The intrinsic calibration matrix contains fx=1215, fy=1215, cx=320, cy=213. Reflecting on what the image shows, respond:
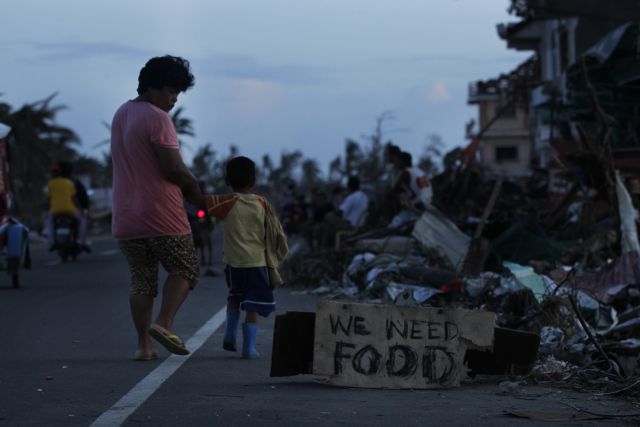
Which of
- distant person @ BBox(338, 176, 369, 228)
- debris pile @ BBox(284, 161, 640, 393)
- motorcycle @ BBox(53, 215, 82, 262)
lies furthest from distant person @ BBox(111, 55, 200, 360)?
motorcycle @ BBox(53, 215, 82, 262)

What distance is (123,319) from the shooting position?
1144cm

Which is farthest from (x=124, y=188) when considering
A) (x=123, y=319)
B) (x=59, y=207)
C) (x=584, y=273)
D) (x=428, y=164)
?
(x=428, y=164)

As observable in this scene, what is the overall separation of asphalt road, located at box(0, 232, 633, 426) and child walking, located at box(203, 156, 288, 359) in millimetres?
362

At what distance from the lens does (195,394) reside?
665 cm

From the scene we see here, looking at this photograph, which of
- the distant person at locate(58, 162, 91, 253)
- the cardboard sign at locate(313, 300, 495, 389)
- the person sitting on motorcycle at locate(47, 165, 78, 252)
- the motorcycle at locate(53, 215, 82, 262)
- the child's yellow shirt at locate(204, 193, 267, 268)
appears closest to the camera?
the cardboard sign at locate(313, 300, 495, 389)

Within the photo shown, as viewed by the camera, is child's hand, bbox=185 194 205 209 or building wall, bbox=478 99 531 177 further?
building wall, bbox=478 99 531 177

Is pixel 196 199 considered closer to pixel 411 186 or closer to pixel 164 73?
pixel 164 73

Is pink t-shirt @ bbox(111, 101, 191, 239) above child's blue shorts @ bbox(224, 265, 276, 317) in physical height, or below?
above

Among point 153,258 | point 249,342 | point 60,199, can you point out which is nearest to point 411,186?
point 60,199

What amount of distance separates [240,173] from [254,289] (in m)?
0.81

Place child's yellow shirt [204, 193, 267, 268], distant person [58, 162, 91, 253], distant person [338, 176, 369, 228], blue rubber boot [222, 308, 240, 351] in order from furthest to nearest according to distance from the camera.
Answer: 1. distant person [58, 162, 91, 253]
2. distant person [338, 176, 369, 228]
3. blue rubber boot [222, 308, 240, 351]
4. child's yellow shirt [204, 193, 267, 268]

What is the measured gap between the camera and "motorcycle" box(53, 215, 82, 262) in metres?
21.8

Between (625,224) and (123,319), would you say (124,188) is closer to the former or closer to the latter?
(123,319)

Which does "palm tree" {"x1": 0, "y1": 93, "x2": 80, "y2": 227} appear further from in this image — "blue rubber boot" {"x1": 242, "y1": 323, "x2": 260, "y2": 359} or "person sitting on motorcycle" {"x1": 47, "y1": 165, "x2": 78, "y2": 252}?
"blue rubber boot" {"x1": 242, "y1": 323, "x2": 260, "y2": 359}
